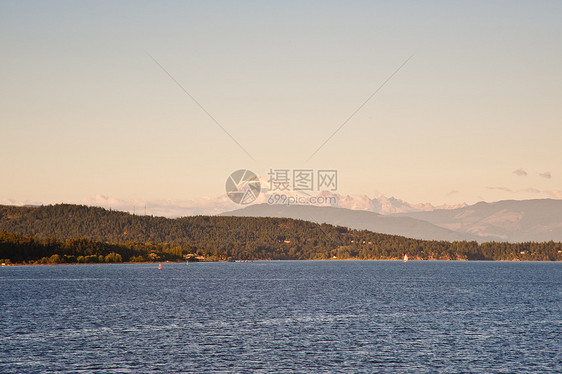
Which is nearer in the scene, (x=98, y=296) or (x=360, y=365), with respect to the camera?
(x=360, y=365)

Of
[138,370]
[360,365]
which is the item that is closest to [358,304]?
[360,365]

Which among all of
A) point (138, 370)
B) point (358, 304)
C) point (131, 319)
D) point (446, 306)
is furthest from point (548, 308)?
point (138, 370)

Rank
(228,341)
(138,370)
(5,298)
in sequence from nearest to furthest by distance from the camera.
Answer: (138,370)
(228,341)
(5,298)

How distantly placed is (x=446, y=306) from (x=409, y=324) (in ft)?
114

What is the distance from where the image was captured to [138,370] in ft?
222

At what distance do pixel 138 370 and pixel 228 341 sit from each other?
65.2 feet

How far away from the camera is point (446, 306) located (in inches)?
5394

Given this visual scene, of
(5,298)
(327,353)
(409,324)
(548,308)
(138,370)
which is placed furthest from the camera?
(5,298)

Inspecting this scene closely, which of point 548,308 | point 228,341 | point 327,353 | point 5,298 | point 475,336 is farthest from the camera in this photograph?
point 5,298

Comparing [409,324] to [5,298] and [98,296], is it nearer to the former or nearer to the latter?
[98,296]

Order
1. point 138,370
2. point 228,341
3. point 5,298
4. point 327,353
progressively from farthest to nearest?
point 5,298, point 228,341, point 327,353, point 138,370

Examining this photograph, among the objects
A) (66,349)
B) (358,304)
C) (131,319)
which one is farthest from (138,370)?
(358,304)

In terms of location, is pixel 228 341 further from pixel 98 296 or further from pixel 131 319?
pixel 98 296

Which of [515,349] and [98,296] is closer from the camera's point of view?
[515,349]
